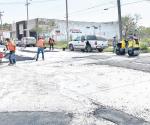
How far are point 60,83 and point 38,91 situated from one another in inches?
74.4

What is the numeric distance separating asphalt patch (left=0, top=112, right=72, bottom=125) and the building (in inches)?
2529

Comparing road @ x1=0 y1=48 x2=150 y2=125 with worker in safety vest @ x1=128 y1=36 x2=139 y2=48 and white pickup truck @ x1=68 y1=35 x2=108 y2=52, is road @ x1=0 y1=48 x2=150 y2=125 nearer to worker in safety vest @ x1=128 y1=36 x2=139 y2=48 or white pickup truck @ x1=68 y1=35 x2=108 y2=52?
worker in safety vest @ x1=128 y1=36 x2=139 y2=48

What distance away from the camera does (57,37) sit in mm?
79375

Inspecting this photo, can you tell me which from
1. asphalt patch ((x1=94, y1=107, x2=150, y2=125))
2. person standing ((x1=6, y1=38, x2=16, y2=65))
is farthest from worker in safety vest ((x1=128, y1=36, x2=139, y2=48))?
asphalt patch ((x1=94, y1=107, x2=150, y2=125))

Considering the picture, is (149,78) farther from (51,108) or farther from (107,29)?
(107,29)

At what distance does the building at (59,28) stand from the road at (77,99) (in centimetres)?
5800

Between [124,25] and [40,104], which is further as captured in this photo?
[124,25]

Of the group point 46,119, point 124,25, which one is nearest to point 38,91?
point 46,119

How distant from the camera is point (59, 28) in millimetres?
79250

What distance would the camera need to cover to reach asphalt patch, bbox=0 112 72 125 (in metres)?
7.91

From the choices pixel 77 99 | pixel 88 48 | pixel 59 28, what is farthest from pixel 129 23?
pixel 77 99

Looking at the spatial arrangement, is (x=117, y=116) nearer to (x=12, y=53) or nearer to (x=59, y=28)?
(x=12, y=53)

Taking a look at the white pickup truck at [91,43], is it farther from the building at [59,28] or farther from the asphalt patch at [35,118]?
the building at [59,28]

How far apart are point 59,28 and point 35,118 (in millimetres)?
71498
